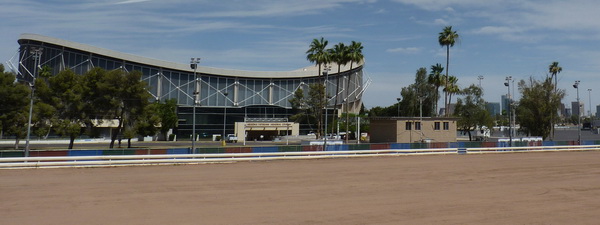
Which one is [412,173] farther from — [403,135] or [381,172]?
[403,135]

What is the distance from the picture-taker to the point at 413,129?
2456 inches

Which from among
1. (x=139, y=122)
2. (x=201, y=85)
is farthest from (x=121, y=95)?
(x=201, y=85)

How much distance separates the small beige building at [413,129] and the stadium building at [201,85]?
20003 millimetres

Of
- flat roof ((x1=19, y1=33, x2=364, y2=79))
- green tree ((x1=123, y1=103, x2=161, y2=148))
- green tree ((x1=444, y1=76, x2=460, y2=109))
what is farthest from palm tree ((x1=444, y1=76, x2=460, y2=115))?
green tree ((x1=123, y1=103, x2=161, y2=148))

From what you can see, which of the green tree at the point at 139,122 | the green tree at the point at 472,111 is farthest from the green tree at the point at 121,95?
the green tree at the point at 472,111

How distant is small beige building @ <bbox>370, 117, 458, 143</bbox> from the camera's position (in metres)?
61.9

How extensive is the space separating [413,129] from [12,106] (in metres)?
47.8

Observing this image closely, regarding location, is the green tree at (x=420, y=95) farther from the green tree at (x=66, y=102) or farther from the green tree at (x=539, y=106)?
the green tree at (x=66, y=102)

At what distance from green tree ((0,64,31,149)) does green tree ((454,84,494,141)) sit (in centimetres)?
6868

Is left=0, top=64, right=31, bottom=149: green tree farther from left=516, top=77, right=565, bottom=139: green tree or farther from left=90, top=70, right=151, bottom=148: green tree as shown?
left=516, top=77, right=565, bottom=139: green tree

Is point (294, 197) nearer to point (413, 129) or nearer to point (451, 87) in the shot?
point (413, 129)

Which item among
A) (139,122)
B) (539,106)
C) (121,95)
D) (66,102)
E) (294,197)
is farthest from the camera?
(539,106)

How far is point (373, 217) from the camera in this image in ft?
39.6

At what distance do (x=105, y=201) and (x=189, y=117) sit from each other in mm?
77096
